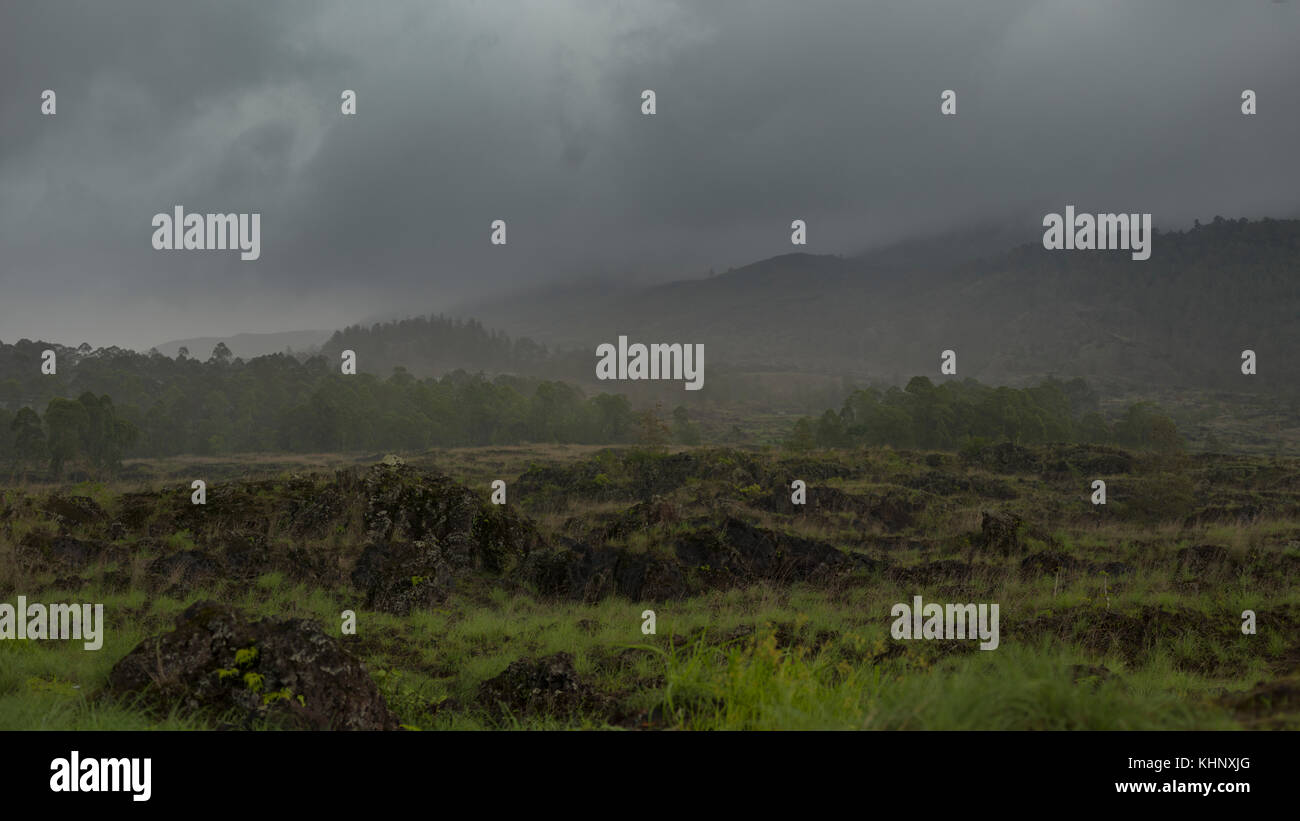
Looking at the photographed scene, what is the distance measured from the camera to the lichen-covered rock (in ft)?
19.0

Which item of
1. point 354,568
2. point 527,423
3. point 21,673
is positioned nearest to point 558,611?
point 354,568

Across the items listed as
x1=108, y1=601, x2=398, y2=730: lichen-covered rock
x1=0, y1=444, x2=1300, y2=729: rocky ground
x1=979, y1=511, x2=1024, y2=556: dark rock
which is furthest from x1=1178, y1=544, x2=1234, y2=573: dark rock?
x1=108, y1=601, x2=398, y2=730: lichen-covered rock

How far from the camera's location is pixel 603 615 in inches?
474

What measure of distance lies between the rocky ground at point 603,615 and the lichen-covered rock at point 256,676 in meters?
0.02

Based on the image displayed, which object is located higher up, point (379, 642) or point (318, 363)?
point (318, 363)

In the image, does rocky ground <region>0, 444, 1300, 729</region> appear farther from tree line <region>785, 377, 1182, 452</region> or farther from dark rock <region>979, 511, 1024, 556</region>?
tree line <region>785, 377, 1182, 452</region>

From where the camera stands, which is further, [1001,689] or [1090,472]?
[1090,472]

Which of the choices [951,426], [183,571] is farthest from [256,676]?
[951,426]

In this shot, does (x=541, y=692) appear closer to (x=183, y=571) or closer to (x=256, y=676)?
(x=256, y=676)

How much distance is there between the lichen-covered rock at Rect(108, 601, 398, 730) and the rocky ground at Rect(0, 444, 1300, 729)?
0.02 meters
